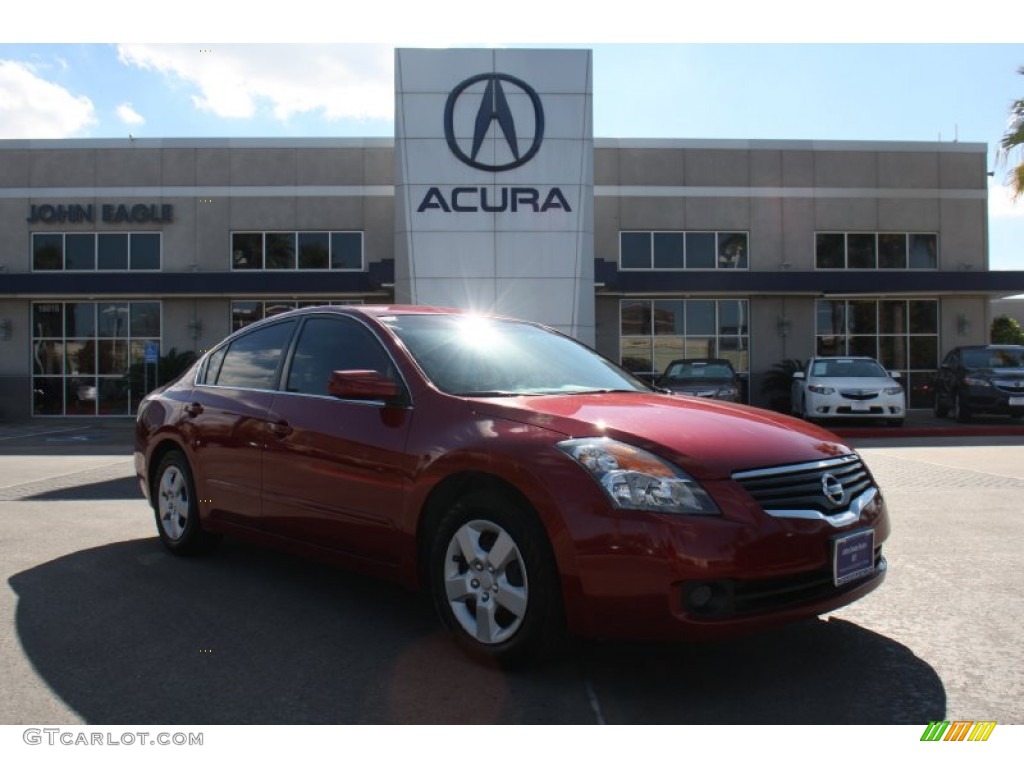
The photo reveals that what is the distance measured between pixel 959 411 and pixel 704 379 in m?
6.43

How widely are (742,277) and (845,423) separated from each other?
543cm

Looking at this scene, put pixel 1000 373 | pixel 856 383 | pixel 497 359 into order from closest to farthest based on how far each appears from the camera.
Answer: pixel 497 359, pixel 856 383, pixel 1000 373

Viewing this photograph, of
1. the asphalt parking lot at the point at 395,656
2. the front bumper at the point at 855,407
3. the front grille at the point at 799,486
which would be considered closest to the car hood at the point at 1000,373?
the front bumper at the point at 855,407

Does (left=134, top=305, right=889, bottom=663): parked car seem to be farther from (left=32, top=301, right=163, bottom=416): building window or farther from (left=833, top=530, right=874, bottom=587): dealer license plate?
(left=32, top=301, right=163, bottom=416): building window

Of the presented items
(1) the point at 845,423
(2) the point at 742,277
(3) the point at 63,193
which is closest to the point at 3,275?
(3) the point at 63,193

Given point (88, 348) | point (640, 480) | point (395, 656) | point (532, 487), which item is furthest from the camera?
point (88, 348)

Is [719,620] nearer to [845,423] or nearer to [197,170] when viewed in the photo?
[845,423]

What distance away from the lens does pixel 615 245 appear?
2464 centimetres

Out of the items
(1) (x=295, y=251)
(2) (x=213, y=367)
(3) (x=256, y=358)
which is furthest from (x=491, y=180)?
(3) (x=256, y=358)

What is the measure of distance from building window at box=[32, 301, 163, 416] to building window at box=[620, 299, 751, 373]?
1322 cm

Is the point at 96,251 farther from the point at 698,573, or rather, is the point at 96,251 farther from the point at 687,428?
the point at 698,573

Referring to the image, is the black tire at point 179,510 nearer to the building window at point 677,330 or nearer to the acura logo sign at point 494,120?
the acura logo sign at point 494,120

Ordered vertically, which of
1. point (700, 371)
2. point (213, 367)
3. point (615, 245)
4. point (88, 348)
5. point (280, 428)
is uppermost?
point (615, 245)

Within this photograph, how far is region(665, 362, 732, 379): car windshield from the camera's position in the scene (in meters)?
18.4
